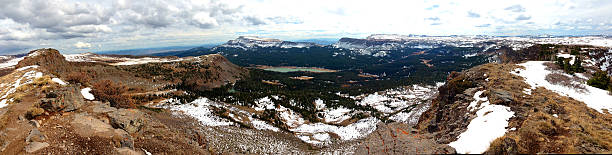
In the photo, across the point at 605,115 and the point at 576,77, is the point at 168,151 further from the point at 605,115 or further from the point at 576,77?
the point at 576,77

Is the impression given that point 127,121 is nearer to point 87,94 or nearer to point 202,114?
point 87,94

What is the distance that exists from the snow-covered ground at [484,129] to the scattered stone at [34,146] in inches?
864

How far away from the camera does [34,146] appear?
11586 mm

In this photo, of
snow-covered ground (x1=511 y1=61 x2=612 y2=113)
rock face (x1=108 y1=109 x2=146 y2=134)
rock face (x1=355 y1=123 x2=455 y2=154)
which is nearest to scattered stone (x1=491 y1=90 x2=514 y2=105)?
rock face (x1=355 y1=123 x2=455 y2=154)

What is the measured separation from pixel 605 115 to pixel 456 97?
10087 mm

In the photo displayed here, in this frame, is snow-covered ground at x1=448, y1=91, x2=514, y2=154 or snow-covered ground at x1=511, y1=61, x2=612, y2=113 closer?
snow-covered ground at x1=448, y1=91, x2=514, y2=154

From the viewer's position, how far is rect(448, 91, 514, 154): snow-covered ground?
1355 centimetres

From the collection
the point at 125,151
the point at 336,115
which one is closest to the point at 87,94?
the point at 125,151

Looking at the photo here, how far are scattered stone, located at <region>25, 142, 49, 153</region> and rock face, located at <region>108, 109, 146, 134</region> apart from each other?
3795mm

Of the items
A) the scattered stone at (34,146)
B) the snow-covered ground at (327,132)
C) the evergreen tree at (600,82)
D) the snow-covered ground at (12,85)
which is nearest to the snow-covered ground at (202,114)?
the snow-covered ground at (327,132)

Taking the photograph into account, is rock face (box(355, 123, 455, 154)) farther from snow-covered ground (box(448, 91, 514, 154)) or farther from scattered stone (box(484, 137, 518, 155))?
scattered stone (box(484, 137, 518, 155))

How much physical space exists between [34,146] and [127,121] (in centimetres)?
465

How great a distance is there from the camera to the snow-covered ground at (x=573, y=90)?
2092 centimetres

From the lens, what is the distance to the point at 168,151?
52.5 feet
